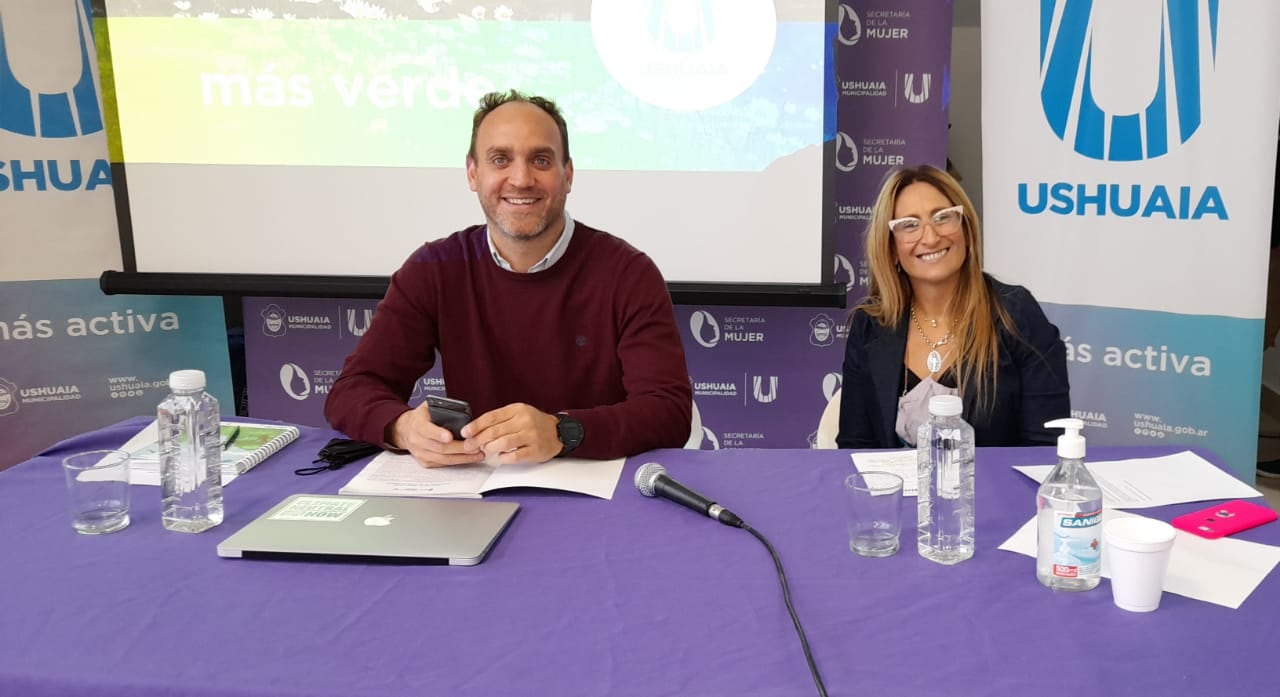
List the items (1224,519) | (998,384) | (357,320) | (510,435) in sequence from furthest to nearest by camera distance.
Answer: (357,320)
(998,384)
(510,435)
(1224,519)

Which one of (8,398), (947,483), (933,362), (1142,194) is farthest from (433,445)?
(8,398)

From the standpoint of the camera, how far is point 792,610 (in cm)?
106

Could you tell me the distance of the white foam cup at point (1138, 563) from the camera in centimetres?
103

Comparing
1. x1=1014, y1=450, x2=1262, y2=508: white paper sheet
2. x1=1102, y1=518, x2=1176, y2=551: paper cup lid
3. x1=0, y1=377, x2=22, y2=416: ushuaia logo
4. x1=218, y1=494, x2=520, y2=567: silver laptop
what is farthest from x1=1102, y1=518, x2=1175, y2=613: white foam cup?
x1=0, y1=377, x2=22, y2=416: ushuaia logo

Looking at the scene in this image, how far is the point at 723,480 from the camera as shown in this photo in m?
1.52

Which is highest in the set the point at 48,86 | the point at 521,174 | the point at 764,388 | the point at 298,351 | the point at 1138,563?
the point at 48,86

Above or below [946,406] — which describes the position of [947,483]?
below

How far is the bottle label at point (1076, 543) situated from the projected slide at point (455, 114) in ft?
6.87

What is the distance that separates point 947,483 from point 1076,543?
176 millimetres

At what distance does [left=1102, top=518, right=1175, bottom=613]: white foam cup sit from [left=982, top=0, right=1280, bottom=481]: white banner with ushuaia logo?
213 centimetres

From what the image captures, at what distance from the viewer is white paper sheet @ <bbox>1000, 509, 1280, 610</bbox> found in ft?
3.56

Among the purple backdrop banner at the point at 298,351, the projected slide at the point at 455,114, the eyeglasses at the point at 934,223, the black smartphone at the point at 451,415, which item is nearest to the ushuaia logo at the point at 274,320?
the purple backdrop banner at the point at 298,351

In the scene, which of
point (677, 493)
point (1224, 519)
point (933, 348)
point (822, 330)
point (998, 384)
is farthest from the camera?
point (822, 330)

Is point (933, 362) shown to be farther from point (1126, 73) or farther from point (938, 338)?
point (1126, 73)
